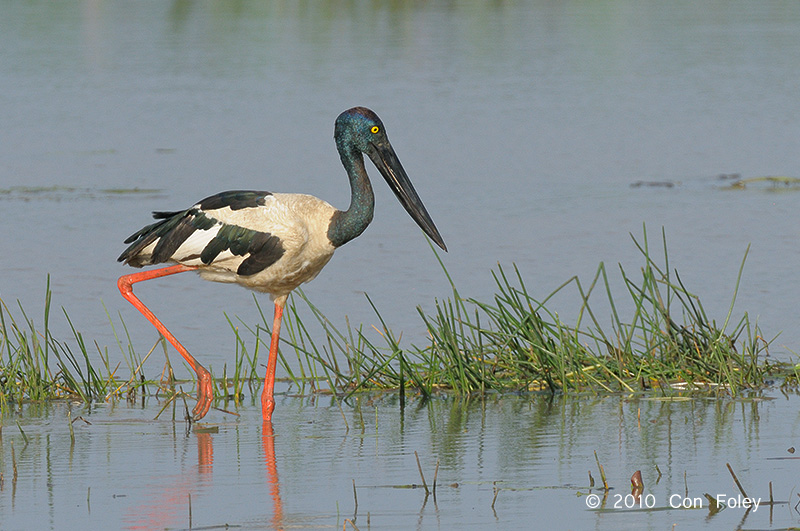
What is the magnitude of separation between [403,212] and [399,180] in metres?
4.89

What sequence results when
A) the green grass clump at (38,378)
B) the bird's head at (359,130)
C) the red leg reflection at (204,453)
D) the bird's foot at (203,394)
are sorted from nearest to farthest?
the red leg reflection at (204,453), the bird's foot at (203,394), the green grass clump at (38,378), the bird's head at (359,130)

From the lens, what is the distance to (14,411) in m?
6.98

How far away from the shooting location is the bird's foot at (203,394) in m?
6.72

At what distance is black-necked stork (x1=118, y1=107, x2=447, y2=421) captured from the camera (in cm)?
704

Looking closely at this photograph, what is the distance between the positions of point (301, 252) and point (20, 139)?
34.0 ft

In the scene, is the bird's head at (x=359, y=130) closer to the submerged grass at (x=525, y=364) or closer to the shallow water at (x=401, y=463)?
the submerged grass at (x=525, y=364)

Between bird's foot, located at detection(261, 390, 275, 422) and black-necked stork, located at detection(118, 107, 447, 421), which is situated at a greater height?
black-necked stork, located at detection(118, 107, 447, 421)

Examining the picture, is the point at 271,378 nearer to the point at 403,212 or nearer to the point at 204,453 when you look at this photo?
the point at 204,453

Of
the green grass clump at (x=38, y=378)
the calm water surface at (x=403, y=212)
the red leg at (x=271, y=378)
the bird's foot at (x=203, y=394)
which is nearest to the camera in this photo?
the calm water surface at (x=403, y=212)

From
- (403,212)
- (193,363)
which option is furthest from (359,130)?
(403,212)

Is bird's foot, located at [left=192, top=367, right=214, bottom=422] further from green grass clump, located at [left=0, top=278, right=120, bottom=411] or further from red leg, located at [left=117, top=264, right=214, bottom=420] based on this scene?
green grass clump, located at [left=0, top=278, right=120, bottom=411]

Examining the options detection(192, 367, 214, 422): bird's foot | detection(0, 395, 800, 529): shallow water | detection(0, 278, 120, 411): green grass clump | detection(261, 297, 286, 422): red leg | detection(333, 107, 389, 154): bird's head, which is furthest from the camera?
detection(333, 107, 389, 154): bird's head

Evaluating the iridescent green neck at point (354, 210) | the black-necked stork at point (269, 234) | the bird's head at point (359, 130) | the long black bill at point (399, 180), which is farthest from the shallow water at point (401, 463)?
the bird's head at point (359, 130)

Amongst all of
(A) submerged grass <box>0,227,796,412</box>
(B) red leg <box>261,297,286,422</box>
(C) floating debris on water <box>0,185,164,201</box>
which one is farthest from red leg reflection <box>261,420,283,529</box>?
(C) floating debris on water <box>0,185,164,201</box>
